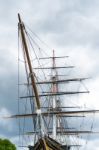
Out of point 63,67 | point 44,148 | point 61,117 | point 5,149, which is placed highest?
point 63,67

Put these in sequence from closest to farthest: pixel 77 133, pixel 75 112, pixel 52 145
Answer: pixel 52 145, pixel 75 112, pixel 77 133

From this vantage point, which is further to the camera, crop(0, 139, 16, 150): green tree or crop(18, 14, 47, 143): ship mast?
crop(0, 139, 16, 150): green tree

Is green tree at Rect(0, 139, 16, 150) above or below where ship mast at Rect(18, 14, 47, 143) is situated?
above

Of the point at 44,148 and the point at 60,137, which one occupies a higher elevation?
the point at 60,137

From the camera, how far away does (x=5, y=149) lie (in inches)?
3841

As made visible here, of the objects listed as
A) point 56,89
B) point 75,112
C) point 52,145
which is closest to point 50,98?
point 56,89

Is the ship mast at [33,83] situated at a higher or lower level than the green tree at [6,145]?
lower

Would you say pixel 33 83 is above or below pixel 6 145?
below

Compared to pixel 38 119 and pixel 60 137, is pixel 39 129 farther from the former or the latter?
pixel 60 137

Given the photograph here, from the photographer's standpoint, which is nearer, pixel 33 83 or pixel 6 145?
pixel 33 83

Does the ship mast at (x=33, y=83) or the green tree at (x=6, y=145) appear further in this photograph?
the green tree at (x=6, y=145)

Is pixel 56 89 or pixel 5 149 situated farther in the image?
pixel 56 89

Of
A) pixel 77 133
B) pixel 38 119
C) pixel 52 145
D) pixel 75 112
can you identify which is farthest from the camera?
pixel 77 133

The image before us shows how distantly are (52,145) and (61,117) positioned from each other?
2198 inches
